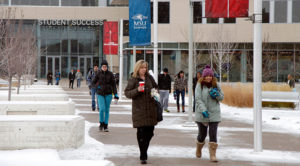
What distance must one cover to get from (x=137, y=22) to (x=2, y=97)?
21.3 feet

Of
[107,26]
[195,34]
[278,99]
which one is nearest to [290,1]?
[195,34]

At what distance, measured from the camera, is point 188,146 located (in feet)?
35.1

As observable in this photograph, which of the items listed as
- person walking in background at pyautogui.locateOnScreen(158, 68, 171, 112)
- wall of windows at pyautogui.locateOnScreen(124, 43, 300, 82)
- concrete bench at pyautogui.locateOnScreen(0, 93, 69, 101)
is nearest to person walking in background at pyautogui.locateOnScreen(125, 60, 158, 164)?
concrete bench at pyautogui.locateOnScreen(0, 93, 69, 101)

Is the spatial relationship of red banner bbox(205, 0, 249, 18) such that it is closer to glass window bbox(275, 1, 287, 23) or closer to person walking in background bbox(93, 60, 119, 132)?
person walking in background bbox(93, 60, 119, 132)

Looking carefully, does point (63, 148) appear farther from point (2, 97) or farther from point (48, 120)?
point (2, 97)

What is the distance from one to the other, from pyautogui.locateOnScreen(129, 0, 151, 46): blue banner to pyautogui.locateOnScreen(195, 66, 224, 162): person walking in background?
39.7 ft

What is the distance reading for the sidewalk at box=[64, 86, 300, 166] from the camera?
29.5 feet

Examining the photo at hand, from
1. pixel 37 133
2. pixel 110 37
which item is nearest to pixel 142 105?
pixel 37 133

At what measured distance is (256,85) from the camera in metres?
9.89

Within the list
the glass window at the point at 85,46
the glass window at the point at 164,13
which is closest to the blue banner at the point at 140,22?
the glass window at the point at 164,13

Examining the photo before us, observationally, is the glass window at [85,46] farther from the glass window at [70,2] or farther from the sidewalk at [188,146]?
the sidewalk at [188,146]

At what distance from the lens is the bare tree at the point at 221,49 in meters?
44.3

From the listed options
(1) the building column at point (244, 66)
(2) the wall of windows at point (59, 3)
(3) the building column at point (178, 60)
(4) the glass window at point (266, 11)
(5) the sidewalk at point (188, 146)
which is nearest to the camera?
(5) the sidewalk at point (188, 146)

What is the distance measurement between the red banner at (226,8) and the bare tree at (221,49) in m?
31.8
